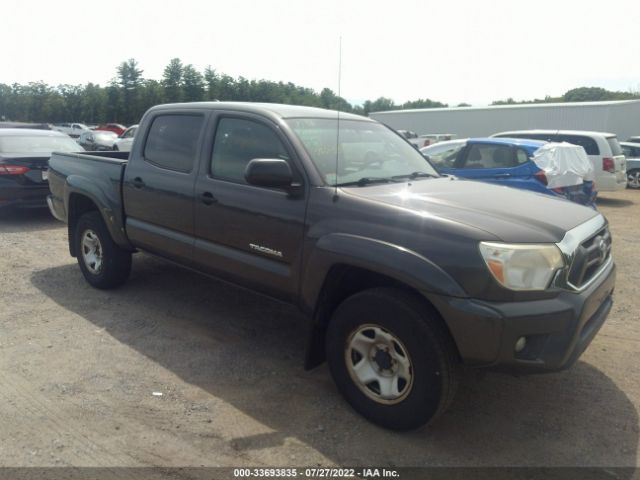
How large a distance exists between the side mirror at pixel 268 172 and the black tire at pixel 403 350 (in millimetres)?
A: 868

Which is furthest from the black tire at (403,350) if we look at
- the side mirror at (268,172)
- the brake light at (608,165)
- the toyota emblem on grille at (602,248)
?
the brake light at (608,165)

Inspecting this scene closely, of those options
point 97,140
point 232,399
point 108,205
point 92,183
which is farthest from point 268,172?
point 97,140

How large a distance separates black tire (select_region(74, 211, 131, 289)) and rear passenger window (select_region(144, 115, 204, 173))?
1.03 metres

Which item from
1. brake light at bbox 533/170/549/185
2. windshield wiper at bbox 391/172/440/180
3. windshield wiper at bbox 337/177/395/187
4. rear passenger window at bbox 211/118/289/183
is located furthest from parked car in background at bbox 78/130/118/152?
windshield wiper at bbox 337/177/395/187

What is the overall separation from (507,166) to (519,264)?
20.3ft

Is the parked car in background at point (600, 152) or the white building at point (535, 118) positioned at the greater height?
the white building at point (535, 118)

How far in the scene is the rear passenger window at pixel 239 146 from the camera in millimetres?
3816

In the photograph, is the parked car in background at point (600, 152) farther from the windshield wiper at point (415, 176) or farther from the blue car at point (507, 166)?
the windshield wiper at point (415, 176)

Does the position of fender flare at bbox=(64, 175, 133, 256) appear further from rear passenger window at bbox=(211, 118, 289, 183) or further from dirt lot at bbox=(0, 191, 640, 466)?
rear passenger window at bbox=(211, 118, 289, 183)

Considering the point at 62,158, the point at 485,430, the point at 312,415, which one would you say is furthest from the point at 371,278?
the point at 62,158

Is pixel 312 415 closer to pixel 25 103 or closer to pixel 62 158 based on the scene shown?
pixel 62 158

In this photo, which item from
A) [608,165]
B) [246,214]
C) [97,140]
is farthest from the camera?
[97,140]

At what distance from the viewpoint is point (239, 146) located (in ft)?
13.2

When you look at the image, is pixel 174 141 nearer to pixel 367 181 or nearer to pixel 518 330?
pixel 367 181
